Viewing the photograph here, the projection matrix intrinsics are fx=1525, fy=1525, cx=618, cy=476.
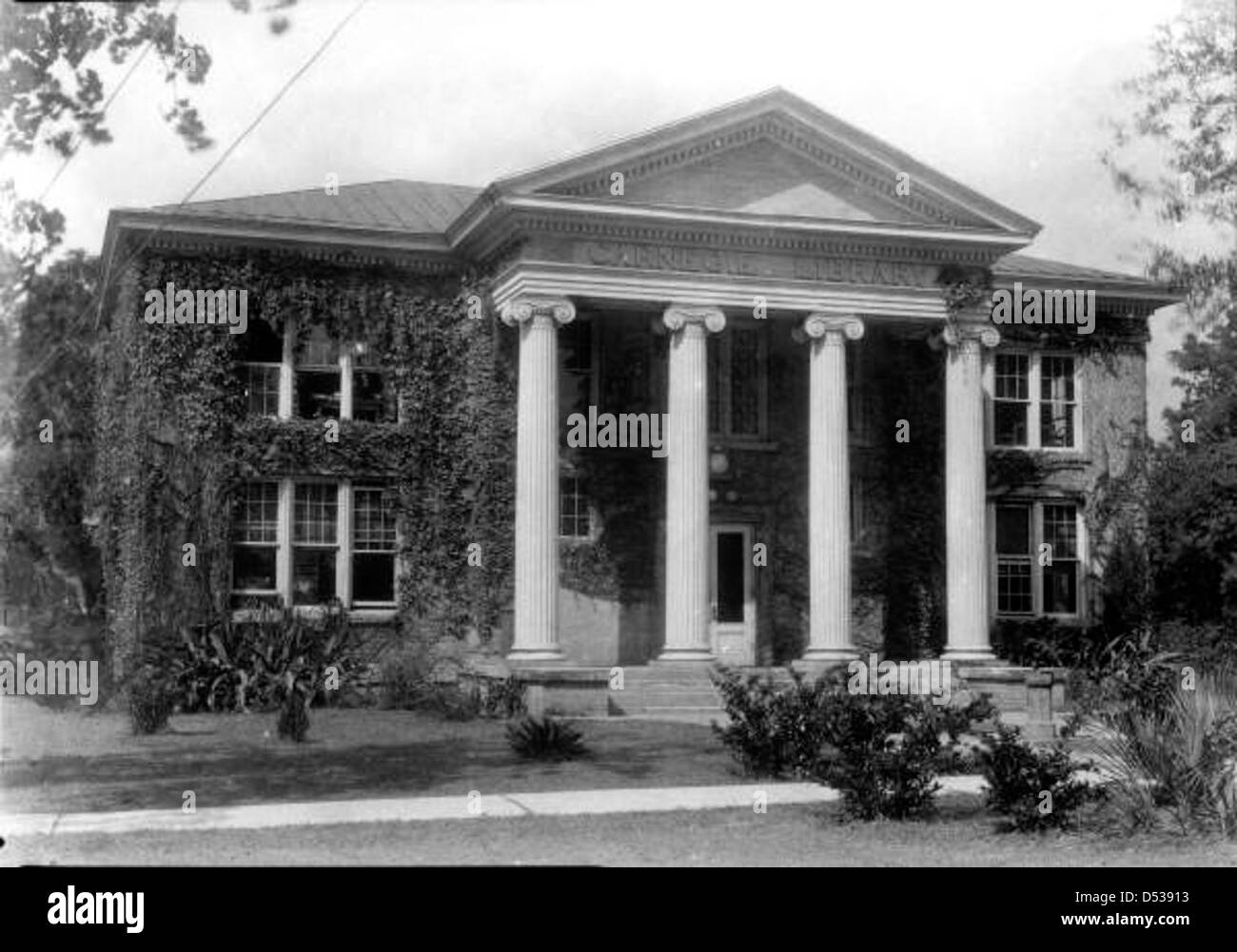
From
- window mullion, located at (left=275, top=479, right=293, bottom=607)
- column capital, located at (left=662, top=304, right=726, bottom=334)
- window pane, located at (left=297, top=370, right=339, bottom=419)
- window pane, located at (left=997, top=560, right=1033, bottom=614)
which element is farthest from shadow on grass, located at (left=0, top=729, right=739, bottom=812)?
window pane, located at (left=997, top=560, right=1033, bottom=614)

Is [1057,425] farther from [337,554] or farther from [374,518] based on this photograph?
[337,554]

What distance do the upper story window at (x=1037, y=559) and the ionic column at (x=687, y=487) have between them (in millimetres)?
8592

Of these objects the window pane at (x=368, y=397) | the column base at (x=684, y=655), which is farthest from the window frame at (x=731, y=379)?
the window pane at (x=368, y=397)

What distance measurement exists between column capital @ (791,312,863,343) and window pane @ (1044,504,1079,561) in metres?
7.60

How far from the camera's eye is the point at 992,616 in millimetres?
28844

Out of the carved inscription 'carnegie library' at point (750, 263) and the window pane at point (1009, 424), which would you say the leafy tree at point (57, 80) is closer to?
Answer: the carved inscription 'carnegie library' at point (750, 263)

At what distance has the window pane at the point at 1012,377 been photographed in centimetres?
2980

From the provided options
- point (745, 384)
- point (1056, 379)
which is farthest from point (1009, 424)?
point (745, 384)

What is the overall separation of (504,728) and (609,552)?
7.23 metres

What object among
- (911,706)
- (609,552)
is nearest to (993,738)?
(911,706)

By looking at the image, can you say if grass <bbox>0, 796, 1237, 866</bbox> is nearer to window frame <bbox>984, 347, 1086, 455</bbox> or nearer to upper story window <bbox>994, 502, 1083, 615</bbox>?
upper story window <bbox>994, 502, 1083, 615</bbox>

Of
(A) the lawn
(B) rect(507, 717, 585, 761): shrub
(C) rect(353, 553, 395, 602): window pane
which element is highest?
(C) rect(353, 553, 395, 602): window pane

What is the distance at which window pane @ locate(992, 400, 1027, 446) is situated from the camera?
2972cm
